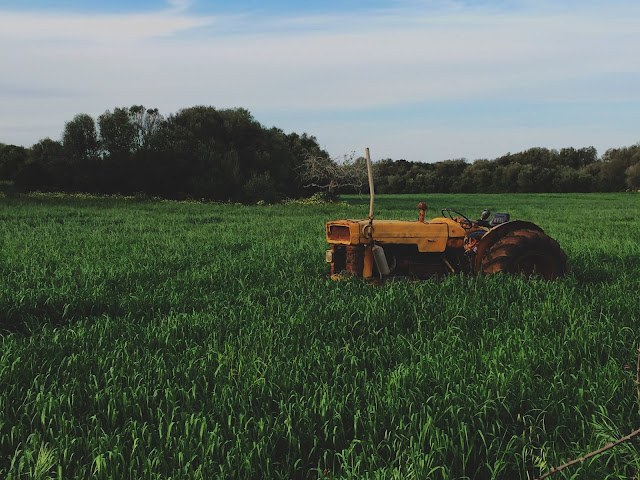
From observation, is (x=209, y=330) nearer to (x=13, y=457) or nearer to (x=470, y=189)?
(x=13, y=457)

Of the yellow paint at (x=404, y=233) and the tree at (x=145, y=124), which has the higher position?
the tree at (x=145, y=124)

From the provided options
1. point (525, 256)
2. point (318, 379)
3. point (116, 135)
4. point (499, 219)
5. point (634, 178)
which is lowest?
point (318, 379)

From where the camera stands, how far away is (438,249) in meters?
6.52

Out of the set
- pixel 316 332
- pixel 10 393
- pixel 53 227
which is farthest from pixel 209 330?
pixel 53 227

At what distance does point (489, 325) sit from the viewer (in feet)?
16.0

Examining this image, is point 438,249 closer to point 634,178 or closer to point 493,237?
point 493,237

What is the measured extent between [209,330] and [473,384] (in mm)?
2396

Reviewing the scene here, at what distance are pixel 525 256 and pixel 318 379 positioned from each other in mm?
3704

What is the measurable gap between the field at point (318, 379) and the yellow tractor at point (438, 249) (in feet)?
1.06

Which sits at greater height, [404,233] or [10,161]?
[10,161]

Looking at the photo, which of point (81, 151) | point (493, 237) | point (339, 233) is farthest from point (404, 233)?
point (81, 151)

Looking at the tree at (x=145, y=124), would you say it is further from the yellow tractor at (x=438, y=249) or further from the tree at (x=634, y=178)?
the tree at (x=634, y=178)

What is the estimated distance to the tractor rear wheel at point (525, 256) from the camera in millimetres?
6203

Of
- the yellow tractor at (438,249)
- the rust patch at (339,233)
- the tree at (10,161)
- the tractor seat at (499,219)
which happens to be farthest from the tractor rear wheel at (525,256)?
the tree at (10,161)
